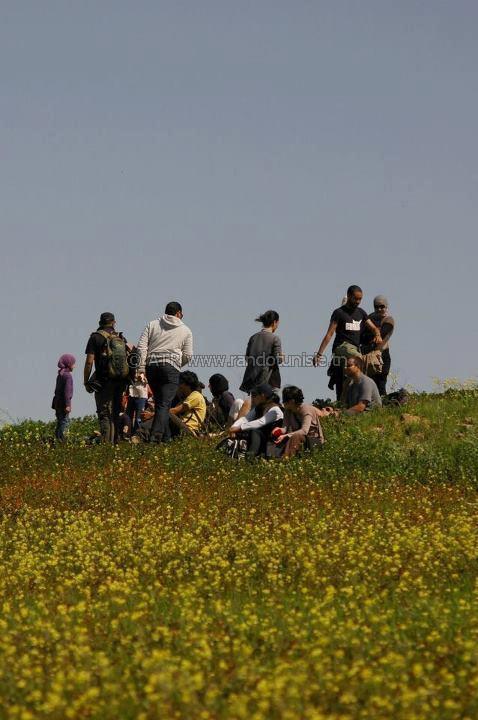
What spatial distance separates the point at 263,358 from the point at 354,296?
9.68 ft

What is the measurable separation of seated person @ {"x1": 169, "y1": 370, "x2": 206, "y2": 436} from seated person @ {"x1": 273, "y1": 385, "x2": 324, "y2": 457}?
7.91 feet

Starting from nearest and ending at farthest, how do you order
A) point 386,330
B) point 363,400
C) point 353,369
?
1. point 353,369
2. point 363,400
3. point 386,330

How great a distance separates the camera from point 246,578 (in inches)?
464

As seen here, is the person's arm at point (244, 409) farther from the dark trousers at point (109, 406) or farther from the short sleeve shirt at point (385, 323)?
the short sleeve shirt at point (385, 323)

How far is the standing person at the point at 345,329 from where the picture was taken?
75.9ft

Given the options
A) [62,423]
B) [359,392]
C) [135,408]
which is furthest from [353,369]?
[62,423]

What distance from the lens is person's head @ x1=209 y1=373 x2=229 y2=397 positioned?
22.4 meters

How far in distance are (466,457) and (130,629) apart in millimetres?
10686

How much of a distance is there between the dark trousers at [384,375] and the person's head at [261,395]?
14.8ft

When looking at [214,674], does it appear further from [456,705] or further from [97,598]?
[97,598]

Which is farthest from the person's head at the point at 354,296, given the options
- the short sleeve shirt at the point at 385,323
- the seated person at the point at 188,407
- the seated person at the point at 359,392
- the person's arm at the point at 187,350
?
the person's arm at the point at 187,350

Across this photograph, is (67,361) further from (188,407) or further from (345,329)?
(345,329)

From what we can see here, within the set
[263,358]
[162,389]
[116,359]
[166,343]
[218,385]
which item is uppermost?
[166,343]

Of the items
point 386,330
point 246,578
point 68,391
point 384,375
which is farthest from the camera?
point 384,375
